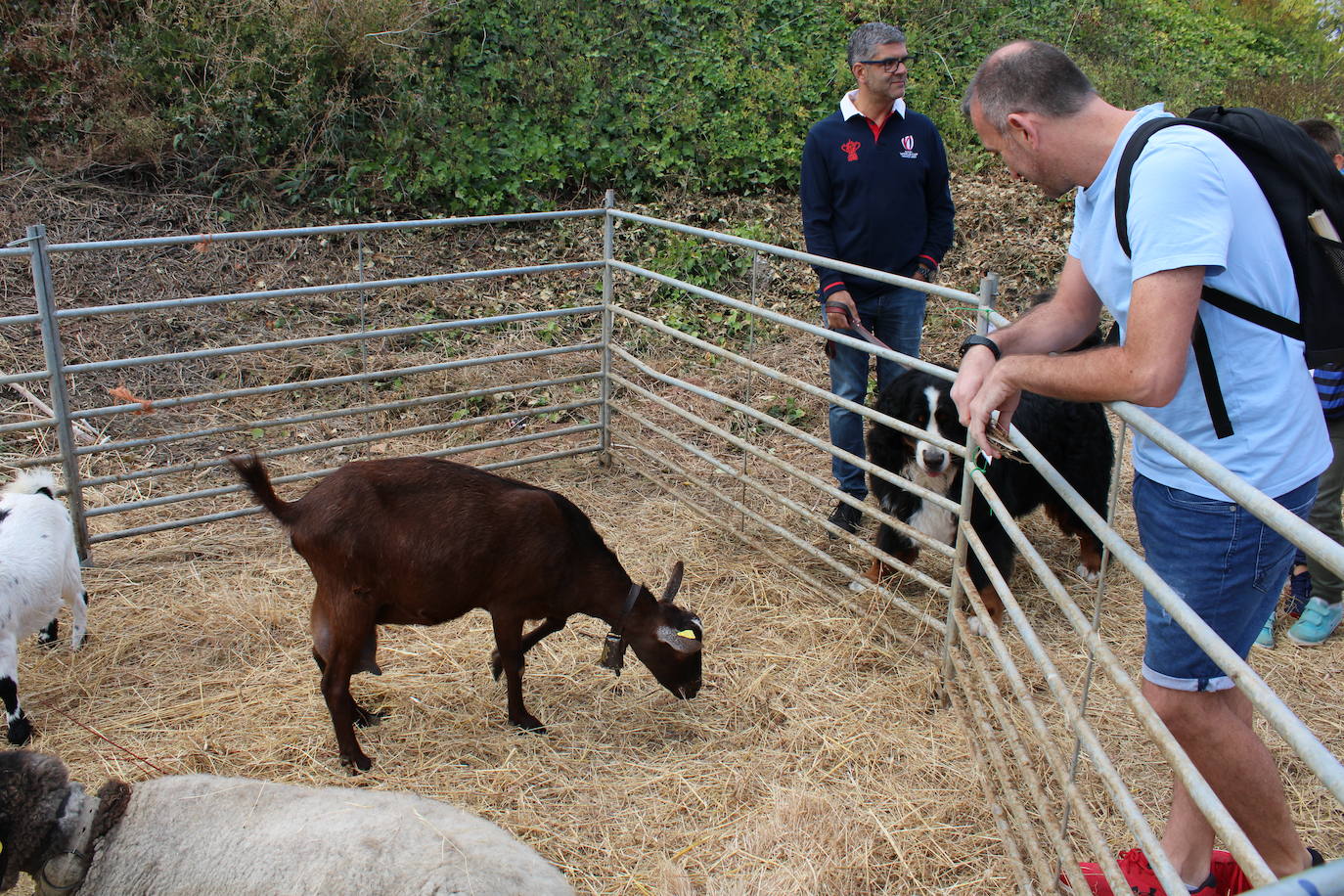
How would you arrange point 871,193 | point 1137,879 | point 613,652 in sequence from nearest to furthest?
point 1137,879 → point 613,652 → point 871,193

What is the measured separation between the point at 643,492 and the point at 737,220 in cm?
419

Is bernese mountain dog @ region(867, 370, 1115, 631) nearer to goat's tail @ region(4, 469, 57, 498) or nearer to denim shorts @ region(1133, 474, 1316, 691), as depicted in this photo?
denim shorts @ region(1133, 474, 1316, 691)

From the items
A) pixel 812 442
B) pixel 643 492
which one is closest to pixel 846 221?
pixel 812 442

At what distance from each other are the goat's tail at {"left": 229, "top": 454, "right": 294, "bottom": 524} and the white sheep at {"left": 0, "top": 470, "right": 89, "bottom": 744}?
1.02 m

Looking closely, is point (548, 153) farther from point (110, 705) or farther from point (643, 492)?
point (110, 705)

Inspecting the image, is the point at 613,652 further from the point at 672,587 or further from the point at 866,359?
the point at 866,359

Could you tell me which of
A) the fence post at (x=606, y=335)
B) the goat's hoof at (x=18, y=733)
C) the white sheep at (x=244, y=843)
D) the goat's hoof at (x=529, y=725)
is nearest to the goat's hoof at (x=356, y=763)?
the goat's hoof at (x=529, y=725)

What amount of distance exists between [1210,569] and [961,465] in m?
2.16

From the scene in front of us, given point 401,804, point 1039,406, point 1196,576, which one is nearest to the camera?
point 1196,576

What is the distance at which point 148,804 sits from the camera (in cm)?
264

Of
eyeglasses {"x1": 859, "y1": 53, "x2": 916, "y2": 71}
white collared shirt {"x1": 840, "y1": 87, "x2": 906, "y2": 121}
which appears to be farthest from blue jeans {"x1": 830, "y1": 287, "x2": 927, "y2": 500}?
eyeglasses {"x1": 859, "y1": 53, "x2": 916, "y2": 71}

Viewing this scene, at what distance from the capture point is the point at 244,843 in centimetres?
246

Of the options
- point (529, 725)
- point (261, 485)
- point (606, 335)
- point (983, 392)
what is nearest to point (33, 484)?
point (261, 485)

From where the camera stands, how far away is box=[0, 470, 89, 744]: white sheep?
3795mm
